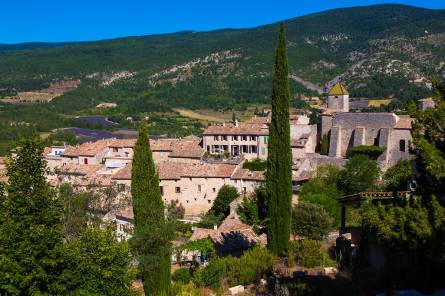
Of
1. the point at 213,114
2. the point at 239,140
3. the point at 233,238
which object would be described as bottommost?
the point at 233,238

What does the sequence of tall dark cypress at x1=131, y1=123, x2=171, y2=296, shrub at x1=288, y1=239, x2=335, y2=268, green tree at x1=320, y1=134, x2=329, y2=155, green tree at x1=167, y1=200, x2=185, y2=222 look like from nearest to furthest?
shrub at x1=288, y1=239, x2=335, y2=268 → tall dark cypress at x1=131, y1=123, x2=171, y2=296 → green tree at x1=167, y1=200, x2=185, y2=222 → green tree at x1=320, y1=134, x2=329, y2=155

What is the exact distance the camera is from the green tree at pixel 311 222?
27.3 m

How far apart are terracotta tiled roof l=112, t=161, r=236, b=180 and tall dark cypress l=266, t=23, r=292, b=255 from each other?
871 inches

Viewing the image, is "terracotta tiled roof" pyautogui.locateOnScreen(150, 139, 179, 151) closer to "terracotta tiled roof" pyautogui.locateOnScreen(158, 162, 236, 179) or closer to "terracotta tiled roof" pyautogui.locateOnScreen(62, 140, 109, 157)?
"terracotta tiled roof" pyautogui.locateOnScreen(62, 140, 109, 157)

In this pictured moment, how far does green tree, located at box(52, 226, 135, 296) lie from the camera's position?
15.7 meters

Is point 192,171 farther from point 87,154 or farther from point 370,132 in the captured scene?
point 87,154

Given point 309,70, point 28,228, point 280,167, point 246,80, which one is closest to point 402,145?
point 280,167

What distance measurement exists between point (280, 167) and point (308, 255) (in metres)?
4.61

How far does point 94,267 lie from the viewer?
16609 mm

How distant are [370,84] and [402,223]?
398 feet

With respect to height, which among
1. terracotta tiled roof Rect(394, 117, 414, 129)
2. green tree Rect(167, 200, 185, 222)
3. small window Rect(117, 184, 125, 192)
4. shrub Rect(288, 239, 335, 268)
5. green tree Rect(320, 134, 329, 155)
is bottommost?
green tree Rect(167, 200, 185, 222)

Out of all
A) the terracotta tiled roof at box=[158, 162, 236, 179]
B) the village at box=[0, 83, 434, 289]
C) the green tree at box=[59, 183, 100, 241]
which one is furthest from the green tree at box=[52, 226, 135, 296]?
the terracotta tiled roof at box=[158, 162, 236, 179]

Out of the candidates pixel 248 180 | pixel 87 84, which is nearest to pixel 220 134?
pixel 248 180

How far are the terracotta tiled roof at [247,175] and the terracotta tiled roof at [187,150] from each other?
9670 mm
